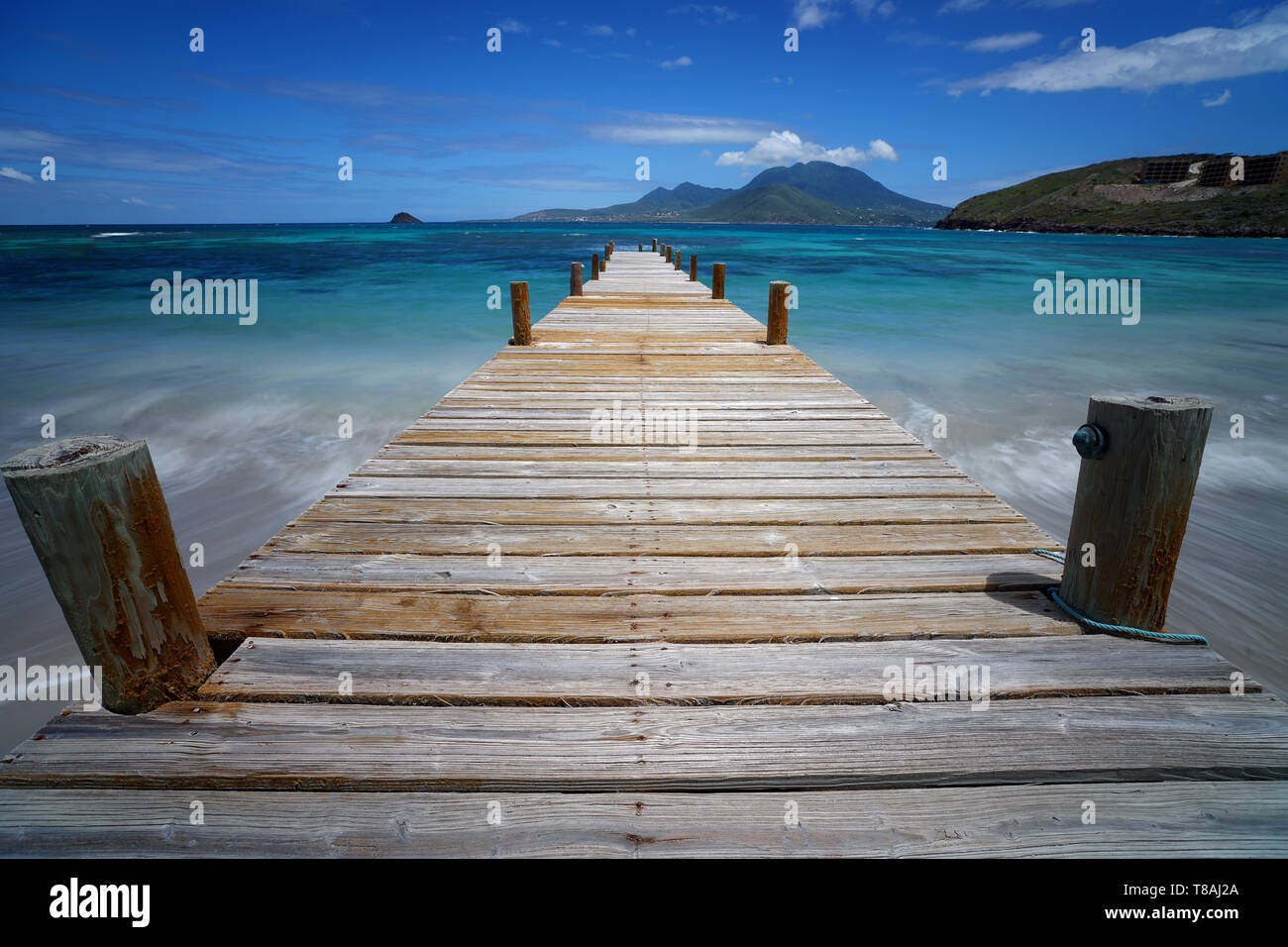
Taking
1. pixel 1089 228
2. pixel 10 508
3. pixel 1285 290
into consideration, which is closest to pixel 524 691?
pixel 10 508

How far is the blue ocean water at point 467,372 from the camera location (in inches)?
212

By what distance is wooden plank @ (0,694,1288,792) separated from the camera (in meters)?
1.71

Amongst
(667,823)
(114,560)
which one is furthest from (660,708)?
(114,560)

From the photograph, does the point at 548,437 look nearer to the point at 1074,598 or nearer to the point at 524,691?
the point at 524,691

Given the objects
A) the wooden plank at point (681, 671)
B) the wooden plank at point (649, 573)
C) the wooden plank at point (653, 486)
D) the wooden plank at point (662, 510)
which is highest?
the wooden plank at point (653, 486)

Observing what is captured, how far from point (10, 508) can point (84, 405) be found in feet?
17.1

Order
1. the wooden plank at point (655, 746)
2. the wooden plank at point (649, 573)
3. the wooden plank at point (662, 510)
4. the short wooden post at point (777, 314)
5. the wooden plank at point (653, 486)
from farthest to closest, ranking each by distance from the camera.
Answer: the short wooden post at point (777, 314) < the wooden plank at point (653, 486) < the wooden plank at point (662, 510) < the wooden plank at point (649, 573) < the wooden plank at point (655, 746)

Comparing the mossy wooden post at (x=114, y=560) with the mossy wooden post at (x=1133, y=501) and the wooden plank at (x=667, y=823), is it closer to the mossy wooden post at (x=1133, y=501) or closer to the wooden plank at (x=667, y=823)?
the wooden plank at (x=667, y=823)

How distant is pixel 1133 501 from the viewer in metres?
2.08

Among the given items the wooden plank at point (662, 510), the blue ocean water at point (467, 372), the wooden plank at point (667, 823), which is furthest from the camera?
the blue ocean water at point (467, 372)

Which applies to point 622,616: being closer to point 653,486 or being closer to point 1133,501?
point 653,486

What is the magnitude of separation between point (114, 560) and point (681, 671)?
5.60 feet

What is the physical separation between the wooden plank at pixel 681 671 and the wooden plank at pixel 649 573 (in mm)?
363

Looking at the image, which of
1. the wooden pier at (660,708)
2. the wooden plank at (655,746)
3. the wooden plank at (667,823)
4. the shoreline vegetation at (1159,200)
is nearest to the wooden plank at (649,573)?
the wooden pier at (660,708)
